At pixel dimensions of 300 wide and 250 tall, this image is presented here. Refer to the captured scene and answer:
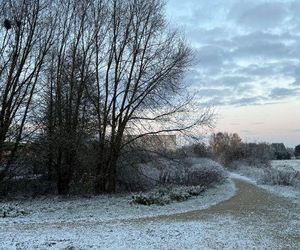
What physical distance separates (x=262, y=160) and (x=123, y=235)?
5155 cm

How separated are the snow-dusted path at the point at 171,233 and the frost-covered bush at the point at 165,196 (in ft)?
11.4

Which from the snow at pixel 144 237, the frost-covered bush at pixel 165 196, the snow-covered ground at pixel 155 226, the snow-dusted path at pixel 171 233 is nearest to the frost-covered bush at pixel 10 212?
the snow-covered ground at pixel 155 226

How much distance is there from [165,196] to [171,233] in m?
8.93

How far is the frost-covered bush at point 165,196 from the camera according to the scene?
65.4 ft

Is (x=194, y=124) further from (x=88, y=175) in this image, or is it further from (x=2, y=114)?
(x=2, y=114)

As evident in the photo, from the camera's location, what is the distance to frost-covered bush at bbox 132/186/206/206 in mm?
19922

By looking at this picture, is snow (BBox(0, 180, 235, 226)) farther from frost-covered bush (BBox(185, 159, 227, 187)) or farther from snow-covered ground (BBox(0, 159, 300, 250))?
frost-covered bush (BBox(185, 159, 227, 187))

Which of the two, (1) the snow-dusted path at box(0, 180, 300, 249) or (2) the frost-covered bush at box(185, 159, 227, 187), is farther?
(2) the frost-covered bush at box(185, 159, 227, 187)

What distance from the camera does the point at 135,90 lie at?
26.5m

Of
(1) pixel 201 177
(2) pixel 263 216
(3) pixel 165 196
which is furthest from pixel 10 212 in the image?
(1) pixel 201 177

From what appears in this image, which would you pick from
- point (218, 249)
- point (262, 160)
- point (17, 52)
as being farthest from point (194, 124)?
point (262, 160)

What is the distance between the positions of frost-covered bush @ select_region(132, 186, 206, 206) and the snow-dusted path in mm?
3468

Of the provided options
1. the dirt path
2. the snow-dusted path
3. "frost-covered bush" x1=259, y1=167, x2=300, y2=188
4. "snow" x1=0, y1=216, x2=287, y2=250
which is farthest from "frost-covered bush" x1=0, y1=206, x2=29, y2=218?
"frost-covered bush" x1=259, y1=167, x2=300, y2=188

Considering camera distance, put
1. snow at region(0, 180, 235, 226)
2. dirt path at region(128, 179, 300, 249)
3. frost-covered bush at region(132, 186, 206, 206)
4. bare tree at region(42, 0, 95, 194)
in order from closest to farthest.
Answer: dirt path at region(128, 179, 300, 249) < snow at region(0, 180, 235, 226) < frost-covered bush at region(132, 186, 206, 206) < bare tree at region(42, 0, 95, 194)
